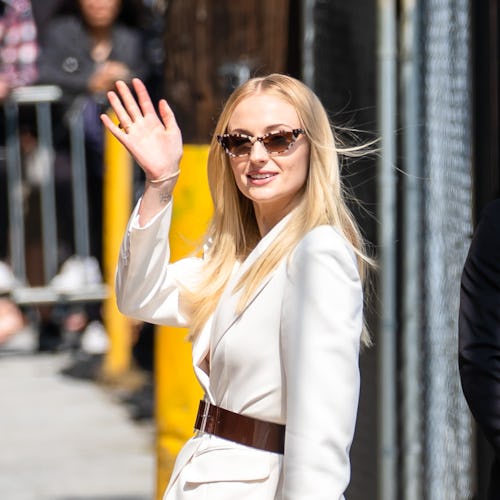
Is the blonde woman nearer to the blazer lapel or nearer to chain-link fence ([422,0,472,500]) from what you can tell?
the blazer lapel

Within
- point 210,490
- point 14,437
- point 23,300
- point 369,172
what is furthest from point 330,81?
point 23,300

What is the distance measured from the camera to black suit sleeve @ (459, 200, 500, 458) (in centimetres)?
260

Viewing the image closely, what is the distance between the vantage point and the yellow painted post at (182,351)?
13.9 feet

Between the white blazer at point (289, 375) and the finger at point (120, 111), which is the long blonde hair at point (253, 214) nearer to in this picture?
the white blazer at point (289, 375)

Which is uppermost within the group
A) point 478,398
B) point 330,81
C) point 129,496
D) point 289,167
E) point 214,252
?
point 330,81

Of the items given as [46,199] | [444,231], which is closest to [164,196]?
[444,231]

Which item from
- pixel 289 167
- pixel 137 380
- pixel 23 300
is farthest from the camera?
pixel 23 300

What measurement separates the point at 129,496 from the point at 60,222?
3.33 meters

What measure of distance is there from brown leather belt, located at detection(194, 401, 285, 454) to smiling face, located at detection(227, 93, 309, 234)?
1.60 feet

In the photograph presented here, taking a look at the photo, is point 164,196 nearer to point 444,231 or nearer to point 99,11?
point 444,231

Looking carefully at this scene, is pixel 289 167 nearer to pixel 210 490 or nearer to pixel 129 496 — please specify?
pixel 210 490

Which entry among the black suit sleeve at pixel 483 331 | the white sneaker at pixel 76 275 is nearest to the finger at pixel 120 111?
the black suit sleeve at pixel 483 331

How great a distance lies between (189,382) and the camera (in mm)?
4281

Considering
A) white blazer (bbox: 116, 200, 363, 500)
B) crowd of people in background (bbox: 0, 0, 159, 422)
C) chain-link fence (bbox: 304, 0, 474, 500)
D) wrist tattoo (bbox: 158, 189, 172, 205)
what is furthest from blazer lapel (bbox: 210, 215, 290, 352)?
crowd of people in background (bbox: 0, 0, 159, 422)
